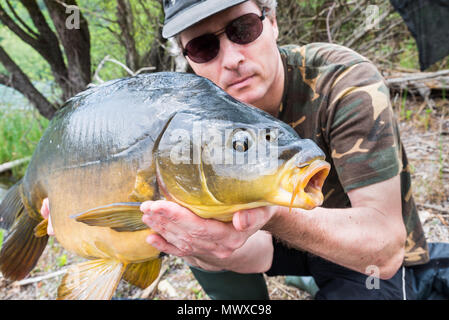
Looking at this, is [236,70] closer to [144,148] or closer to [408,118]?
[144,148]

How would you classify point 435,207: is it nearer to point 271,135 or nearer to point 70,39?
point 271,135

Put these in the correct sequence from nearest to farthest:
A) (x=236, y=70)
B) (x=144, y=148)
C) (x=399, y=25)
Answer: (x=144, y=148) < (x=236, y=70) < (x=399, y=25)

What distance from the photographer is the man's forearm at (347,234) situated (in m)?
1.20

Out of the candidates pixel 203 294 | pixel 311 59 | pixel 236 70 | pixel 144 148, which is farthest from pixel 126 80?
pixel 203 294

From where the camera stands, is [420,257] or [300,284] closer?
[420,257]

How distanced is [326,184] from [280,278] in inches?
39.2

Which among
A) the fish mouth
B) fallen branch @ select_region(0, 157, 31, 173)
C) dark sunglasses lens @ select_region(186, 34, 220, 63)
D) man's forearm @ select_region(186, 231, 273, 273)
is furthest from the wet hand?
fallen branch @ select_region(0, 157, 31, 173)

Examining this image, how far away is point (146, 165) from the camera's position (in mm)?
921

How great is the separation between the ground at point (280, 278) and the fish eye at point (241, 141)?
166 centimetres

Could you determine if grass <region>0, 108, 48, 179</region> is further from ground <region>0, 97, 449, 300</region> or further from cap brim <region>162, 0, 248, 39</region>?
cap brim <region>162, 0, 248, 39</region>

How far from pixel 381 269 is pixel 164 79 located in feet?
3.89

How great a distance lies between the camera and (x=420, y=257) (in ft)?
5.60

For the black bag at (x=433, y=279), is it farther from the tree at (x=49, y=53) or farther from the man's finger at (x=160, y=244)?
the tree at (x=49, y=53)

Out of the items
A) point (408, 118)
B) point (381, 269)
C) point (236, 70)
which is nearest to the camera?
point (381, 269)
